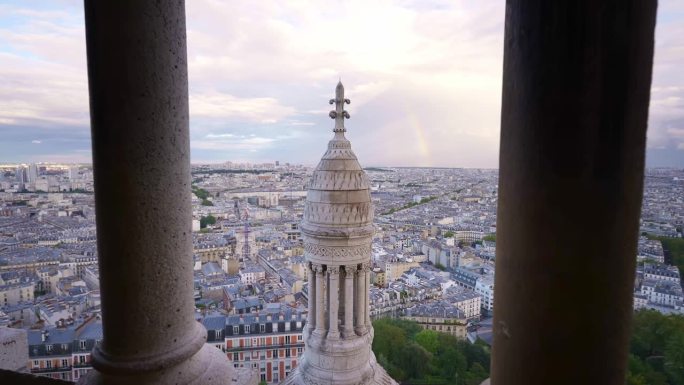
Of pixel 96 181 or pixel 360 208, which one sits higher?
pixel 96 181

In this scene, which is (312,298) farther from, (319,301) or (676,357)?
(676,357)

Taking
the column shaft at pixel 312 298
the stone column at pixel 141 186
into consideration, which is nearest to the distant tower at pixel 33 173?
the column shaft at pixel 312 298

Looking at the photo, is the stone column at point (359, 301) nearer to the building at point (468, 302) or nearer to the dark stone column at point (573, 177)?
the dark stone column at point (573, 177)

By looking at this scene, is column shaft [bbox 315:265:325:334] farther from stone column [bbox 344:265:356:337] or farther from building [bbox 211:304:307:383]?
building [bbox 211:304:307:383]

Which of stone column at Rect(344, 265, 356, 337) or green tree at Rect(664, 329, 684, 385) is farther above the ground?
stone column at Rect(344, 265, 356, 337)

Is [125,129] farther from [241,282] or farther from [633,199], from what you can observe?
[241,282]

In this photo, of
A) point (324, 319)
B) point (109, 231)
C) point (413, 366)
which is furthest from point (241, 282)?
point (109, 231)

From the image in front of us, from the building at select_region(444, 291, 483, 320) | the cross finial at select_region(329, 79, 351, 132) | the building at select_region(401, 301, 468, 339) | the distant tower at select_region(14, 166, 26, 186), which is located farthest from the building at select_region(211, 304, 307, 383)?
the cross finial at select_region(329, 79, 351, 132)
